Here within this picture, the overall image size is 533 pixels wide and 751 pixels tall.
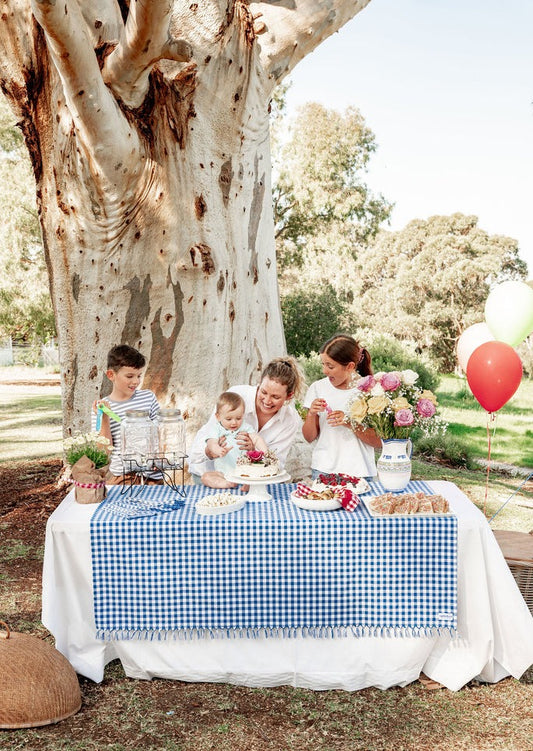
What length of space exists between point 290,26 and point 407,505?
5157 mm

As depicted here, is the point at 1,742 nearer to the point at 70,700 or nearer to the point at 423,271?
the point at 70,700

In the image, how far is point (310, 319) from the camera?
53.4ft

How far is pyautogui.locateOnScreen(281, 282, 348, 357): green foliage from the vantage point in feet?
53.4

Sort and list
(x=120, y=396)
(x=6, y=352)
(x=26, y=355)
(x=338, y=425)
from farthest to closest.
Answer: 1. (x=6, y=352)
2. (x=26, y=355)
3. (x=120, y=396)
4. (x=338, y=425)

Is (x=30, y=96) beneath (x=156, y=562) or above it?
above

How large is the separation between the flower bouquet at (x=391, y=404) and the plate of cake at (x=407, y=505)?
0.42 metres

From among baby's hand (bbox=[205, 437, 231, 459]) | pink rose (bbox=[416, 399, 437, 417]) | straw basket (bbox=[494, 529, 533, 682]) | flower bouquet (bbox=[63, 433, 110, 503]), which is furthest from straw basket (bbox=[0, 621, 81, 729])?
straw basket (bbox=[494, 529, 533, 682])

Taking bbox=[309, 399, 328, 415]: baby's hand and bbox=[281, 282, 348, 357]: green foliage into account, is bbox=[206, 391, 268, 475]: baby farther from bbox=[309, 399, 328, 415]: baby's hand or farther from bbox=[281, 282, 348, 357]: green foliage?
bbox=[281, 282, 348, 357]: green foliage

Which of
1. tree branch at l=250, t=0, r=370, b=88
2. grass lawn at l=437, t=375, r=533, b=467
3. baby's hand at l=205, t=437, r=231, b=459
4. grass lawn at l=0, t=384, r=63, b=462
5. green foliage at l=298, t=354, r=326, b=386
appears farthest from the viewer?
green foliage at l=298, t=354, r=326, b=386

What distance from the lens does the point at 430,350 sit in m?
30.2

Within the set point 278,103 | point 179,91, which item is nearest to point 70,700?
point 179,91

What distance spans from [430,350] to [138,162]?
Result: 25.3 m

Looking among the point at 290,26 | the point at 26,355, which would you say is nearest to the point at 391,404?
the point at 290,26

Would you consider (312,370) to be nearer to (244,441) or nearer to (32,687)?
(244,441)
